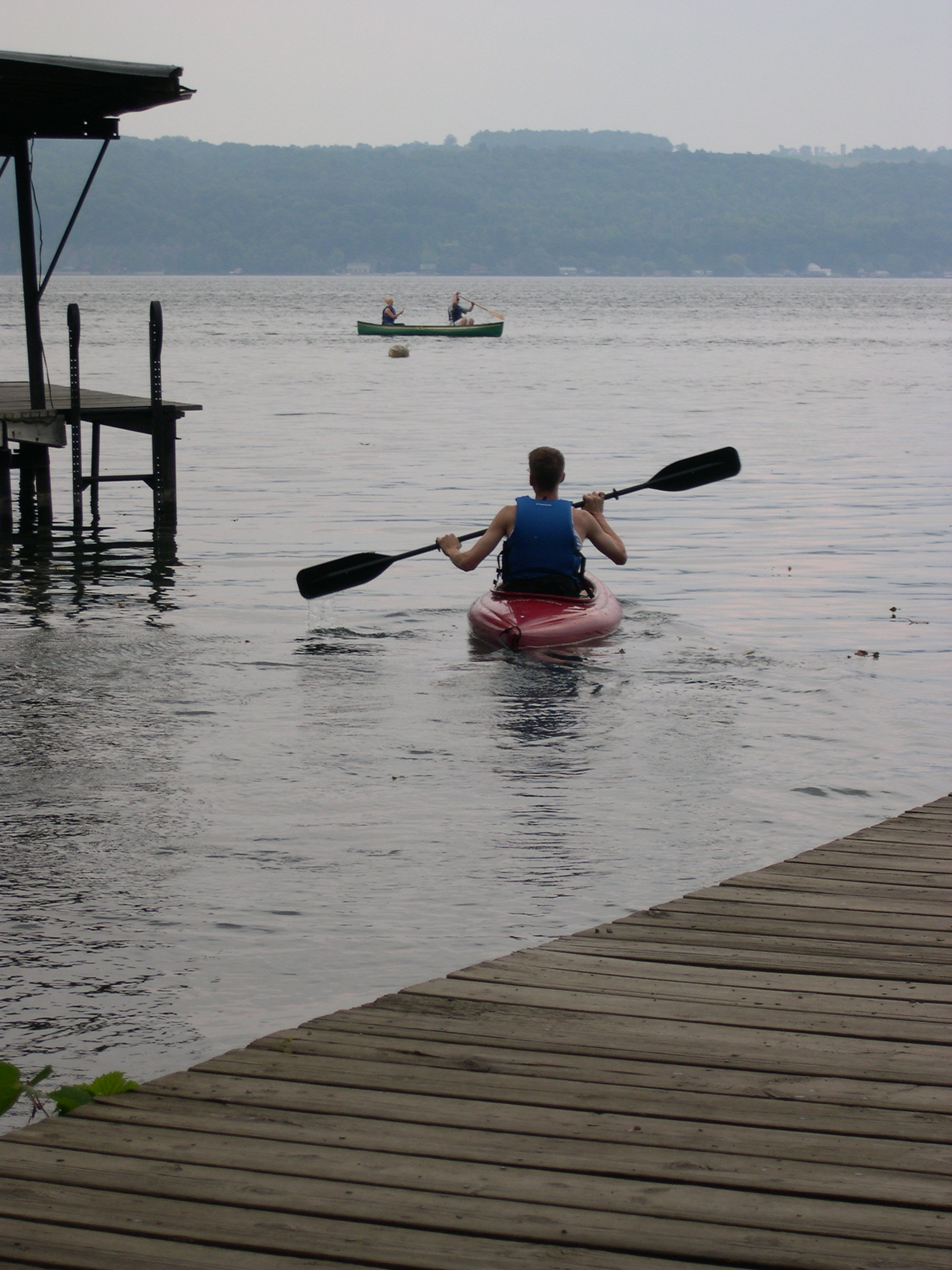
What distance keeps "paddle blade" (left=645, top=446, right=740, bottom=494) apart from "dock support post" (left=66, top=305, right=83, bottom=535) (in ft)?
23.7

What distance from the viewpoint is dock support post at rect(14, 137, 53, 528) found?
1731 cm

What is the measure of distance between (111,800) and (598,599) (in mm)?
4866

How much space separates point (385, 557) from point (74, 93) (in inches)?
230

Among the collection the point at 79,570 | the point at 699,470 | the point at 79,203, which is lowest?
the point at 79,570

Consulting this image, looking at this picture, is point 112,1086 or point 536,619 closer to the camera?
point 112,1086

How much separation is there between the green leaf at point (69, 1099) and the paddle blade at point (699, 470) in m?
10.4

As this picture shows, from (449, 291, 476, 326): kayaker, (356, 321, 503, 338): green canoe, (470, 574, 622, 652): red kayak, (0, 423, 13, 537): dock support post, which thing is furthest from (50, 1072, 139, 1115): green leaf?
(449, 291, 476, 326): kayaker

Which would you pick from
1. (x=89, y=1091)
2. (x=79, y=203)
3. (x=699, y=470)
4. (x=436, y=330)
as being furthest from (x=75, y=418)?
(x=436, y=330)

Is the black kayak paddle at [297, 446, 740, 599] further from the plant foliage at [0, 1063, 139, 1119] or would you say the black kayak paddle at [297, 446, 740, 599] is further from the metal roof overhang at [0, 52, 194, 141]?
the plant foliage at [0, 1063, 139, 1119]

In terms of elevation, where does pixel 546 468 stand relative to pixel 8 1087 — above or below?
above

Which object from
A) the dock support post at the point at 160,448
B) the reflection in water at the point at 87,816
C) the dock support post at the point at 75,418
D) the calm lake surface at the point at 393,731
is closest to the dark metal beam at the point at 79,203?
the dock support post at the point at 75,418

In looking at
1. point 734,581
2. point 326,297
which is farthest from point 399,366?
point 326,297

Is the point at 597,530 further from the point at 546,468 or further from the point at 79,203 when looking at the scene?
the point at 79,203

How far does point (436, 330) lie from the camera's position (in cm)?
6938
